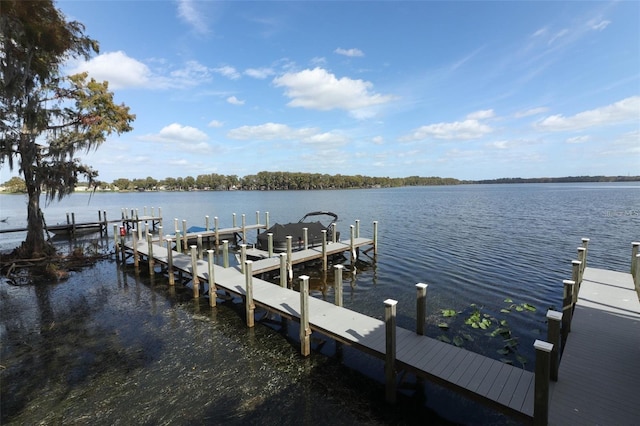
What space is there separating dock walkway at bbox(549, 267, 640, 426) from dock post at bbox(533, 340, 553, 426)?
0.30 metres

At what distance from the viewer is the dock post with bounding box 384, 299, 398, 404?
19.3 ft

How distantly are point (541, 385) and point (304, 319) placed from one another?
4689 millimetres

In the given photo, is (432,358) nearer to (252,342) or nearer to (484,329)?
(484,329)

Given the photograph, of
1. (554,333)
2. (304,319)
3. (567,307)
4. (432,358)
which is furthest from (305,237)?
(554,333)

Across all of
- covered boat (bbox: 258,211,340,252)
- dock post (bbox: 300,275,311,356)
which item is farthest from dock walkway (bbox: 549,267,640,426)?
covered boat (bbox: 258,211,340,252)

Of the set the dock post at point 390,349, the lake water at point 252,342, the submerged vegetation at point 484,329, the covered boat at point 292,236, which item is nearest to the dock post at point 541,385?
the lake water at point 252,342

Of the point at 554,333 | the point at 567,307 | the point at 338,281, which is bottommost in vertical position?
the point at 567,307

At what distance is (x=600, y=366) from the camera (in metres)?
5.65

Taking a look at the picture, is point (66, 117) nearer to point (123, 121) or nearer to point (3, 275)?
point (123, 121)

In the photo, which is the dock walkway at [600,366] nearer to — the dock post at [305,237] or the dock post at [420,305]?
the dock post at [420,305]

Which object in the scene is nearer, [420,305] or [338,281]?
[420,305]

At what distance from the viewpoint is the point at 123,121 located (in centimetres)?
1700

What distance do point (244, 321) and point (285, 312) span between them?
2.04 m

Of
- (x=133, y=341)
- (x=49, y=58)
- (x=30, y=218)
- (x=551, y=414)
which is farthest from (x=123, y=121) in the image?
(x=551, y=414)
